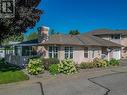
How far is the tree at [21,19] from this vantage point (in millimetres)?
17006

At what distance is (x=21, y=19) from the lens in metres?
17.5

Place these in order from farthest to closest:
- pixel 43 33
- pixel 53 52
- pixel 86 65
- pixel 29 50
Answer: pixel 29 50 < pixel 43 33 < pixel 53 52 < pixel 86 65

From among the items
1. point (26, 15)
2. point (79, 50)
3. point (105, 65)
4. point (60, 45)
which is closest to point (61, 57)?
point (60, 45)

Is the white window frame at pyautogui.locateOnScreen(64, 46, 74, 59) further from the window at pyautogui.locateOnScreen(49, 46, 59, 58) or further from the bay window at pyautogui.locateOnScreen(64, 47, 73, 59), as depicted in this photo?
the window at pyautogui.locateOnScreen(49, 46, 59, 58)

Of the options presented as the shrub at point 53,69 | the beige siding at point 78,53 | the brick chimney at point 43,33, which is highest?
the brick chimney at point 43,33

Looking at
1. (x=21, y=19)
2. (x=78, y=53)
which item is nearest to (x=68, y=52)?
(x=78, y=53)

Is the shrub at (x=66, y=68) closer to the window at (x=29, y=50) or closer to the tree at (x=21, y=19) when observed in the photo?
the tree at (x=21, y=19)

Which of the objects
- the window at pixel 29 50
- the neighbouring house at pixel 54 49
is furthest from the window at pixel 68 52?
the window at pixel 29 50

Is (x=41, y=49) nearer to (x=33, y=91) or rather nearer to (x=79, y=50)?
(x=79, y=50)

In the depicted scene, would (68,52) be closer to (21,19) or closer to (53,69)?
(53,69)

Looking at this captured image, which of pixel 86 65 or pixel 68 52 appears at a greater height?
pixel 68 52

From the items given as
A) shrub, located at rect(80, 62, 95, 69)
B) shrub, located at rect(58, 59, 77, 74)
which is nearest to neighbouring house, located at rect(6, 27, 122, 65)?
shrub, located at rect(80, 62, 95, 69)

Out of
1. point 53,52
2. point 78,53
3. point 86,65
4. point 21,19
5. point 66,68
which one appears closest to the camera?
point 21,19

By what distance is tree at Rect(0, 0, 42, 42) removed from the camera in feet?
55.8
